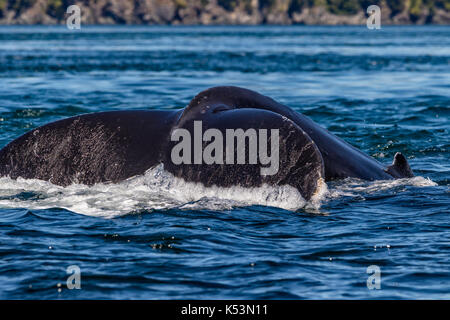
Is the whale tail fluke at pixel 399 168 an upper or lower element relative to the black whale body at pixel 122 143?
lower

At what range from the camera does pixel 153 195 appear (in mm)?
8234

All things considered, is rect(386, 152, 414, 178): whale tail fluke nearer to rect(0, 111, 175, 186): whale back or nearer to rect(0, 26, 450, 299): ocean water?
rect(0, 26, 450, 299): ocean water

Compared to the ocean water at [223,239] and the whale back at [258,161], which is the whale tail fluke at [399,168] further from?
the whale back at [258,161]

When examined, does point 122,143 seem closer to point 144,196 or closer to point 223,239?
point 144,196

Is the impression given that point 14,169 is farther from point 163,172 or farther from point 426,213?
point 426,213

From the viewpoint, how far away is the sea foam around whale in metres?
7.39

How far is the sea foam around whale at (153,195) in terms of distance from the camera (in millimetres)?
7395

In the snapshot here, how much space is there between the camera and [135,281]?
A: 21.1 ft

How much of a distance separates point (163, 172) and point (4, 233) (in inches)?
65.0

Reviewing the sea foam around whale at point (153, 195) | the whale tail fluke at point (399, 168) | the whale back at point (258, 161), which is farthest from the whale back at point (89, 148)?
the whale tail fluke at point (399, 168)

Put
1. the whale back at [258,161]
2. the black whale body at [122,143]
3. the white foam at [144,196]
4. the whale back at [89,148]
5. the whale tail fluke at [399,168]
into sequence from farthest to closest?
the whale tail fluke at [399,168] → the whale back at [89,148] → the black whale body at [122,143] → the white foam at [144,196] → the whale back at [258,161]

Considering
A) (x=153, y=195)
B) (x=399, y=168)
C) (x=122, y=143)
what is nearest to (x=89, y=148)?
(x=122, y=143)

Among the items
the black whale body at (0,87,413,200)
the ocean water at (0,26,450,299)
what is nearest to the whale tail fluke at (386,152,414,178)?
the ocean water at (0,26,450,299)

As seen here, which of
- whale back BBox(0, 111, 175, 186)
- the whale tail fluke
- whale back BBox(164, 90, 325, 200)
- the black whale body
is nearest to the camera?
whale back BBox(164, 90, 325, 200)
